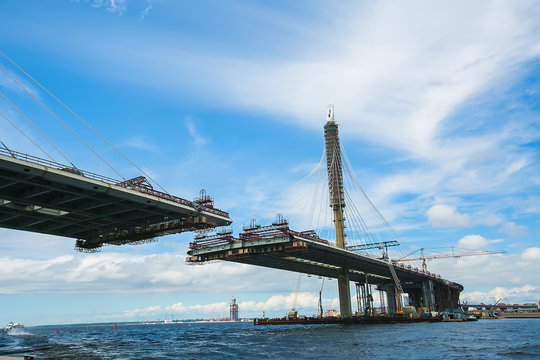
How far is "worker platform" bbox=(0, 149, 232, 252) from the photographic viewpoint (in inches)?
1631

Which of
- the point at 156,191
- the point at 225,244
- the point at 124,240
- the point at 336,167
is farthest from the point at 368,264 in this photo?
the point at 156,191

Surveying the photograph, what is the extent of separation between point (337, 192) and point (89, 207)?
79.9 m

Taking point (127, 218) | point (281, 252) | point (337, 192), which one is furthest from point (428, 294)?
point (127, 218)

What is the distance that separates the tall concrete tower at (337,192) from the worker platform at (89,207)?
199 ft

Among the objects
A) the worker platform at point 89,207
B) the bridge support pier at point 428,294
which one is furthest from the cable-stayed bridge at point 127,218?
the bridge support pier at point 428,294

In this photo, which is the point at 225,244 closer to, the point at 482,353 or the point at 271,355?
the point at 271,355

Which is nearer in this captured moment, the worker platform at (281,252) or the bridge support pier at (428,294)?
the worker platform at (281,252)

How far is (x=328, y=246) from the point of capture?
8594 cm

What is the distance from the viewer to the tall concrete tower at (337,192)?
111 m

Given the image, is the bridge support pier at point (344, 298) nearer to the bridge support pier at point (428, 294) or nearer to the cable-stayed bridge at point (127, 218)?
the cable-stayed bridge at point (127, 218)

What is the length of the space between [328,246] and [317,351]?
45021mm

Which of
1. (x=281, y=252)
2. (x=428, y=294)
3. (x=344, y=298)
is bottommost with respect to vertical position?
(x=344, y=298)

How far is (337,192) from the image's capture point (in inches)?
4675

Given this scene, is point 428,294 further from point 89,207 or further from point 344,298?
point 89,207
